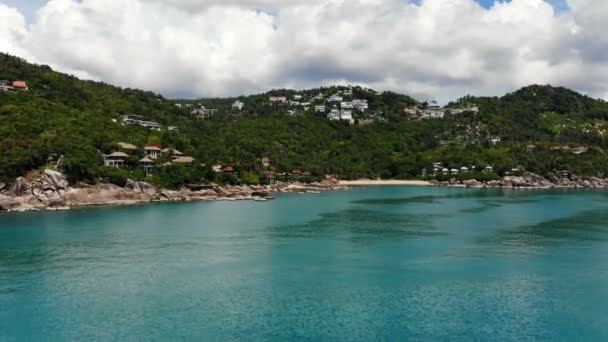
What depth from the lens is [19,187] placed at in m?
55.0

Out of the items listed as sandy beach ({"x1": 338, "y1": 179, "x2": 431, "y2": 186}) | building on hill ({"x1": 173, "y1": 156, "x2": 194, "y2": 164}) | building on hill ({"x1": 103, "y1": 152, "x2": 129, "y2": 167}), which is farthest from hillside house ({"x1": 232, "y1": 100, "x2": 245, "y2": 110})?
building on hill ({"x1": 103, "y1": 152, "x2": 129, "y2": 167})

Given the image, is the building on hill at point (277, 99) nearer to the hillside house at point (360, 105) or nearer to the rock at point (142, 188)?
the hillside house at point (360, 105)

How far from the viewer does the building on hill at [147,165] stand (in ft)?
228

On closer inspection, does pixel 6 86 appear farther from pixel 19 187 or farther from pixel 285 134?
pixel 285 134

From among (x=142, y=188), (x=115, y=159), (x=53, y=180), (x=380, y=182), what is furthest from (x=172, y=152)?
(x=380, y=182)

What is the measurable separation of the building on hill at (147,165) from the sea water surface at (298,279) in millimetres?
19944

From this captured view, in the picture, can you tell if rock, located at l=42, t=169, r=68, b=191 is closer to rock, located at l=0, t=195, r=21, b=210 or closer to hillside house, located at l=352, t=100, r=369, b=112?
rock, located at l=0, t=195, r=21, b=210

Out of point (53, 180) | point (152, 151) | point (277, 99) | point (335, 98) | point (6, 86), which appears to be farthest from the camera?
point (335, 98)

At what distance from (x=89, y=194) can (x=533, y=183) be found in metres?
89.8

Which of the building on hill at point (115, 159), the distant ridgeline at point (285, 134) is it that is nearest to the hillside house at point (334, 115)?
the distant ridgeline at point (285, 134)

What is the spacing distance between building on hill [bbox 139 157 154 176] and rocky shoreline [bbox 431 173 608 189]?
222 feet

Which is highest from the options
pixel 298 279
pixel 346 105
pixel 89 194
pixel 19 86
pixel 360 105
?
pixel 360 105

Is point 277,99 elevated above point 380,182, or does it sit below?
above

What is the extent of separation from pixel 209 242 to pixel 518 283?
22691mm
